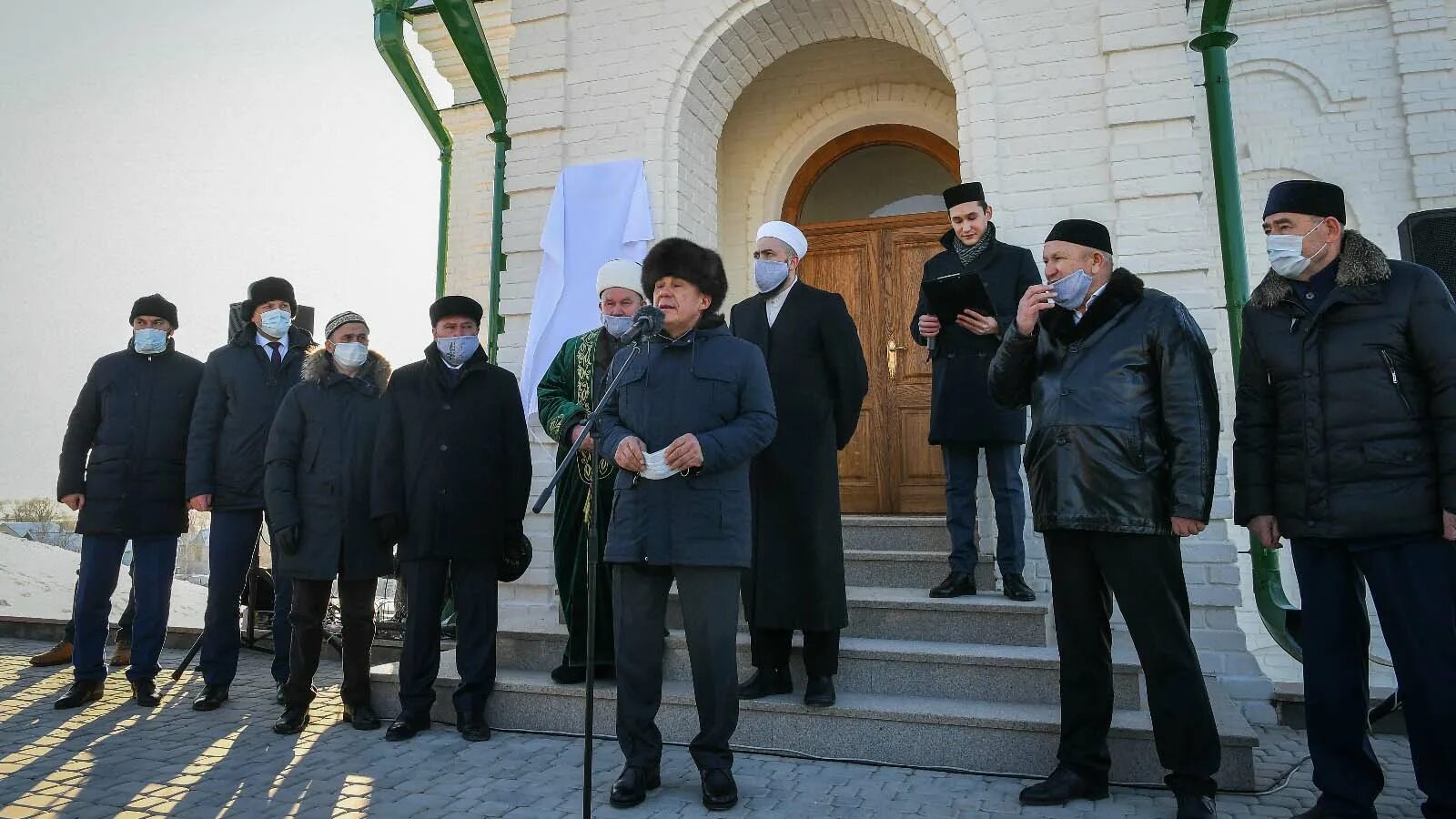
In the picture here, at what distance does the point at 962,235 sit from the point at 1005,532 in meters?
1.46

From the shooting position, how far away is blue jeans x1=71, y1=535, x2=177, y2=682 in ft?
15.0

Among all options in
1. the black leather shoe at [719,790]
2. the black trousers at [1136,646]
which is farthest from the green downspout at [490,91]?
the black trousers at [1136,646]

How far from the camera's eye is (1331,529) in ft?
8.77

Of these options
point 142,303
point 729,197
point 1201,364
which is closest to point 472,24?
point 729,197

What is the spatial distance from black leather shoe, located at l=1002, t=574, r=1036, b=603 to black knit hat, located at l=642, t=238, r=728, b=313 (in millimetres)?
2003

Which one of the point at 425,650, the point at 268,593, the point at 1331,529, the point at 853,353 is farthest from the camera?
the point at 268,593

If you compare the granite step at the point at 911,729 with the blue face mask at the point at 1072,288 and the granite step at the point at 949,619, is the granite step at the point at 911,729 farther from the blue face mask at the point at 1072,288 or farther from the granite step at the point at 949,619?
the blue face mask at the point at 1072,288

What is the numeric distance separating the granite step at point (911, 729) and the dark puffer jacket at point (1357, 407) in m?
0.93

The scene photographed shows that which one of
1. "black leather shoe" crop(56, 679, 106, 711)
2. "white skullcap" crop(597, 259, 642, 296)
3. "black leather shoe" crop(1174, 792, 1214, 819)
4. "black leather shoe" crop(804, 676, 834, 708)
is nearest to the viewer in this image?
"black leather shoe" crop(1174, 792, 1214, 819)

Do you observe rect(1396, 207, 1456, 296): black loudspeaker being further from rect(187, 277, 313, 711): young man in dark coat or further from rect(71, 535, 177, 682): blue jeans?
rect(71, 535, 177, 682): blue jeans

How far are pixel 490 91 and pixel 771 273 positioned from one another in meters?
3.48

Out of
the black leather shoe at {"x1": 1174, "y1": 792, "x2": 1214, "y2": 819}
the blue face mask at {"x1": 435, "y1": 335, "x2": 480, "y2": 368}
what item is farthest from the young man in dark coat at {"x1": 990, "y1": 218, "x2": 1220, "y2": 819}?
the blue face mask at {"x1": 435, "y1": 335, "x2": 480, "y2": 368}

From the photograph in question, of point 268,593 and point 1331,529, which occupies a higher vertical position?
point 1331,529

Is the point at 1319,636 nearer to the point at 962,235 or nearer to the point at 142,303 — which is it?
the point at 962,235
